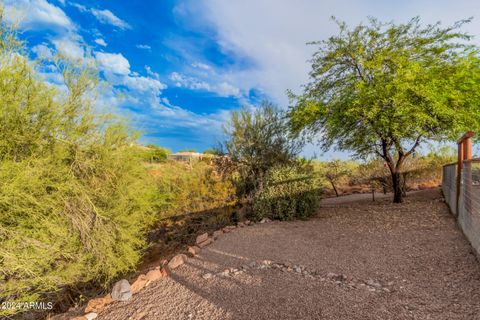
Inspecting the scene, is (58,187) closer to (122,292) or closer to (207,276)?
(122,292)

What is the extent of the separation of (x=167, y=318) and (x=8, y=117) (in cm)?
411

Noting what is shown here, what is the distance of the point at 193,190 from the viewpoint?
9.66 m

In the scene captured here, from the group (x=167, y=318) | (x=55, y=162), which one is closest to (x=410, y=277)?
(x=167, y=318)

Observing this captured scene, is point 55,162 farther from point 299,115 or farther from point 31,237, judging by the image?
point 299,115

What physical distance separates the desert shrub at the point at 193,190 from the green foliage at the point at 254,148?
2.35 feet

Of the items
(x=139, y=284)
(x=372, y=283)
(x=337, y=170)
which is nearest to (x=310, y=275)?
(x=372, y=283)

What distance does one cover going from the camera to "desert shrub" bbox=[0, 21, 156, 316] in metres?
4.45

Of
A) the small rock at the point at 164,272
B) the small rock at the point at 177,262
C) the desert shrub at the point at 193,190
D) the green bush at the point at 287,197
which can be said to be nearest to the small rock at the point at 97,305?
the small rock at the point at 164,272

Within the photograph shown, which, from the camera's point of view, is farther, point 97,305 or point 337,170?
point 337,170

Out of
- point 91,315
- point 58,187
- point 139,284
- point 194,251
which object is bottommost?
point 91,315

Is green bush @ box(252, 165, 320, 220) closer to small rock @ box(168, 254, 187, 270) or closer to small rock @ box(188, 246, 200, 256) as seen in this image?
small rock @ box(188, 246, 200, 256)

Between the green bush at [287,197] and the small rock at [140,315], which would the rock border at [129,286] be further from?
the green bush at [287,197]

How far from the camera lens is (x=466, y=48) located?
350 inches

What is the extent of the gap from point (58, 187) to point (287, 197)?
6.48m
